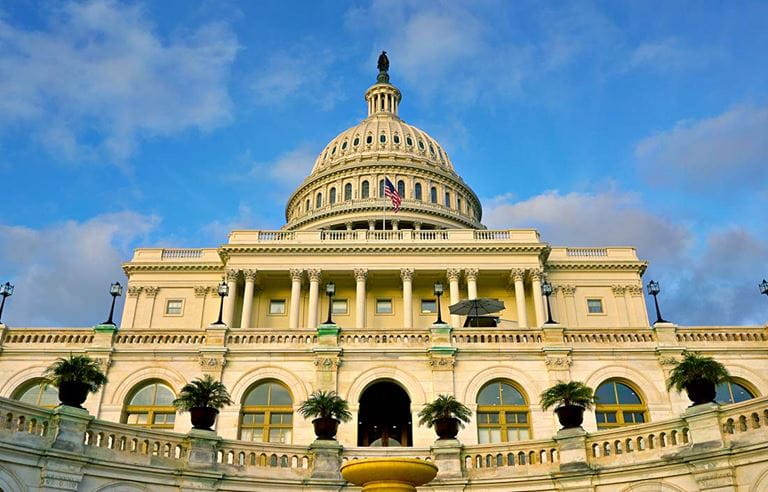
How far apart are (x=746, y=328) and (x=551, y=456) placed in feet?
53.9

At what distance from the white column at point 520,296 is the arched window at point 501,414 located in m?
34.5

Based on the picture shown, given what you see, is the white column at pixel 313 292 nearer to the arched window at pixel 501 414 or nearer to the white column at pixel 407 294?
the white column at pixel 407 294

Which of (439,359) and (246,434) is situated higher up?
(439,359)

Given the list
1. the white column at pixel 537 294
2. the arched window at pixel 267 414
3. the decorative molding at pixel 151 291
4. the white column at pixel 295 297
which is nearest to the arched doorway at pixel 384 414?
the arched window at pixel 267 414

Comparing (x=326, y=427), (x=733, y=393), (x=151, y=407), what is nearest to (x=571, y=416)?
(x=326, y=427)

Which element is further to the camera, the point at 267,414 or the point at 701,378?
the point at 267,414

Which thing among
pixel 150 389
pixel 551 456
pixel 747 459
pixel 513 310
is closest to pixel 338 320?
pixel 513 310

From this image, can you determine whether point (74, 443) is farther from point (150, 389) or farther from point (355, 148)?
point (355, 148)

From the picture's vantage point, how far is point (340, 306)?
232 feet

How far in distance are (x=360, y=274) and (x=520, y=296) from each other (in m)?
15.5

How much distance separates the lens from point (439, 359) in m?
30.8

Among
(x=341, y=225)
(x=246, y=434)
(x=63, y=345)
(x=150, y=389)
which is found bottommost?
(x=246, y=434)

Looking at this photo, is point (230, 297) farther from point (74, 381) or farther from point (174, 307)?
point (74, 381)

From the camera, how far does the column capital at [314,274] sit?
69.4 m
